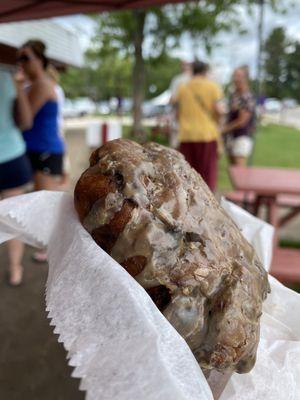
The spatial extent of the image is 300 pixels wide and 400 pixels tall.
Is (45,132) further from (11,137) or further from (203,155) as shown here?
(203,155)

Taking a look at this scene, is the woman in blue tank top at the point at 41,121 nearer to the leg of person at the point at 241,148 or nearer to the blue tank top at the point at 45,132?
the blue tank top at the point at 45,132

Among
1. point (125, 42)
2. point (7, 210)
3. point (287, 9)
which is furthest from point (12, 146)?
point (125, 42)

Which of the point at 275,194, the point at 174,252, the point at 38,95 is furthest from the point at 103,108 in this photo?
the point at 174,252

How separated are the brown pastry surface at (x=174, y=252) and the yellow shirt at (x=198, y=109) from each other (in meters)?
4.33

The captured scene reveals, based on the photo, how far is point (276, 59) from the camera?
6184 mm

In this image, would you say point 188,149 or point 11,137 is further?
point 188,149

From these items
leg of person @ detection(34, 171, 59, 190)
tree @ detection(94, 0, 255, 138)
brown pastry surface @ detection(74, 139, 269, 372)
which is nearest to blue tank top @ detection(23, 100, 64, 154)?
leg of person @ detection(34, 171, 59, 190)

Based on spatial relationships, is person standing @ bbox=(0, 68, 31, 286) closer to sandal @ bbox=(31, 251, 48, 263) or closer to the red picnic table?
sandal @ bbox=(31, 251, 48, 263)

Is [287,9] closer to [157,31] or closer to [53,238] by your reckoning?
[157,31]

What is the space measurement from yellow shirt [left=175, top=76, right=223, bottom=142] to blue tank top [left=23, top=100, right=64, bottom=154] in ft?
6.72

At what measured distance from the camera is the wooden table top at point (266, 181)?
3908 mm

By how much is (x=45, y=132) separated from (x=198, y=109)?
225cm

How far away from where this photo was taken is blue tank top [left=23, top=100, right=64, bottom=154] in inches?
155

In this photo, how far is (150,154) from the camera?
1.43 m
